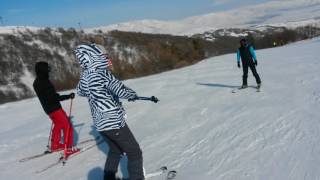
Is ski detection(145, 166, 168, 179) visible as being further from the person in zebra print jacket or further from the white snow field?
the person in zebra print jacket

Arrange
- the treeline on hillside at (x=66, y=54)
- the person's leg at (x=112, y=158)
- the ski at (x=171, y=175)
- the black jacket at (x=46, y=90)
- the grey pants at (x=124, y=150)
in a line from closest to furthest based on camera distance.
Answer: the grey pants at (x=124, y=150) < the person's leg at (x=112, y=158) < the ski at (x=171, y=175) < the black jacket at (x=46, y=90) < the treeline on hillside at (x=66, y=54)

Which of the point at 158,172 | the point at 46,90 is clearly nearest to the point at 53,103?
the point at 46,90

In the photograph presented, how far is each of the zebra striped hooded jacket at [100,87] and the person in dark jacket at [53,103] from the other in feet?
10.2

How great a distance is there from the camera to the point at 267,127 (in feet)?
30.0

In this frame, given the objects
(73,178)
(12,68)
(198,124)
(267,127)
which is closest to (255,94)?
(198,124)

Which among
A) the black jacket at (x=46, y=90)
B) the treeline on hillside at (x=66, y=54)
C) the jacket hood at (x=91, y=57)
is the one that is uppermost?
the jacket hood at (x=91, y=57)

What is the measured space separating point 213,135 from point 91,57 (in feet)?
13.4

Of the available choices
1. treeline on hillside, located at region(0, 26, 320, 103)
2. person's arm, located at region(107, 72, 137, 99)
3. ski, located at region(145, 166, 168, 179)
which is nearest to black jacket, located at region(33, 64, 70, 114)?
ski, located at region(145, 166, 168, 179)

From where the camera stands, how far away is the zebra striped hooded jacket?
5.79m

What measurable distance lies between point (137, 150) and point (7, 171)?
441 cm

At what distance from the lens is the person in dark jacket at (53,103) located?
8.91 meters

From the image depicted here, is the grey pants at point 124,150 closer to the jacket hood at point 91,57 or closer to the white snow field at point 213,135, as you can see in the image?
the jacket hood at point 91,57

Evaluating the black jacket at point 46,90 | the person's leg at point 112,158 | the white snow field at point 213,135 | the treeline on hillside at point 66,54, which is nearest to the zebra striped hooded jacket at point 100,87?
the person's leg at point 112,158

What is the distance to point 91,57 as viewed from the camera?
590cm
